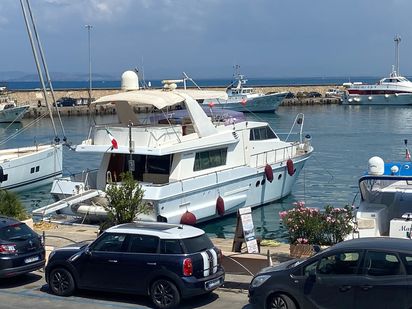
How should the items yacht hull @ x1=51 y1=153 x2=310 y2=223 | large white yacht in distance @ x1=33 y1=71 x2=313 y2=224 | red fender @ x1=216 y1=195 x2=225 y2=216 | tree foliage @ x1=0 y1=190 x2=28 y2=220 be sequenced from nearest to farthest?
tree foliage @ x1=0 y1=190 x2=28 y2=220, yacht hull @ x1=51 y1=153 x2=310 y2=223, large white yacht in distance @ x1=33 y1=71 x2=313 y2=224, red fender @ x1=216 y1=195 x2=225 y2=216

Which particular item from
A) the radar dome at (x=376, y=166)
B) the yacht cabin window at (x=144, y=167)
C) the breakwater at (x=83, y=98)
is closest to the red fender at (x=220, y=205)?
the yacht cabin window at (x=144, y=167)

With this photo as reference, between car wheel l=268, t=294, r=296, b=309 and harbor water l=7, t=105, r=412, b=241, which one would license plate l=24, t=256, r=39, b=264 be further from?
harbor water l=7, t=105, r=412, b=241

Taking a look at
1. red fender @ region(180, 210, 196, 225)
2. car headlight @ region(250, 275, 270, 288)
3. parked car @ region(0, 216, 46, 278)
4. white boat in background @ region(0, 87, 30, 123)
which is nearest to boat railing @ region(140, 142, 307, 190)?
red fender @ region(180, 210, 196, 225)

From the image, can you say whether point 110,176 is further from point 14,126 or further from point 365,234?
point 14,126

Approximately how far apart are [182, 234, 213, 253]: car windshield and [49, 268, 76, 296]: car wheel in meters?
2.44

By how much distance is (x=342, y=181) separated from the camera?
38969 millimetres

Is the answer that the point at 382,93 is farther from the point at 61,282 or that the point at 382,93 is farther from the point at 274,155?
the point at 61,282

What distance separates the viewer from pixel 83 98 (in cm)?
11475

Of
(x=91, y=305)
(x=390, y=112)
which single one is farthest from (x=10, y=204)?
(x=390, y=112)

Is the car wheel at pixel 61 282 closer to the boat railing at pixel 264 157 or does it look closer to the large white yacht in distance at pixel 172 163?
the large white yacht in distance at pixel 172 163

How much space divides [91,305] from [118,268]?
915 millimetres

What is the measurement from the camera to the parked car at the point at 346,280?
1062cm

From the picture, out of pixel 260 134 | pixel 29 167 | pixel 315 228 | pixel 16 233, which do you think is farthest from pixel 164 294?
pixel 29 167

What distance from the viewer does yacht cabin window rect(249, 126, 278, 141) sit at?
Result: 3031cm
